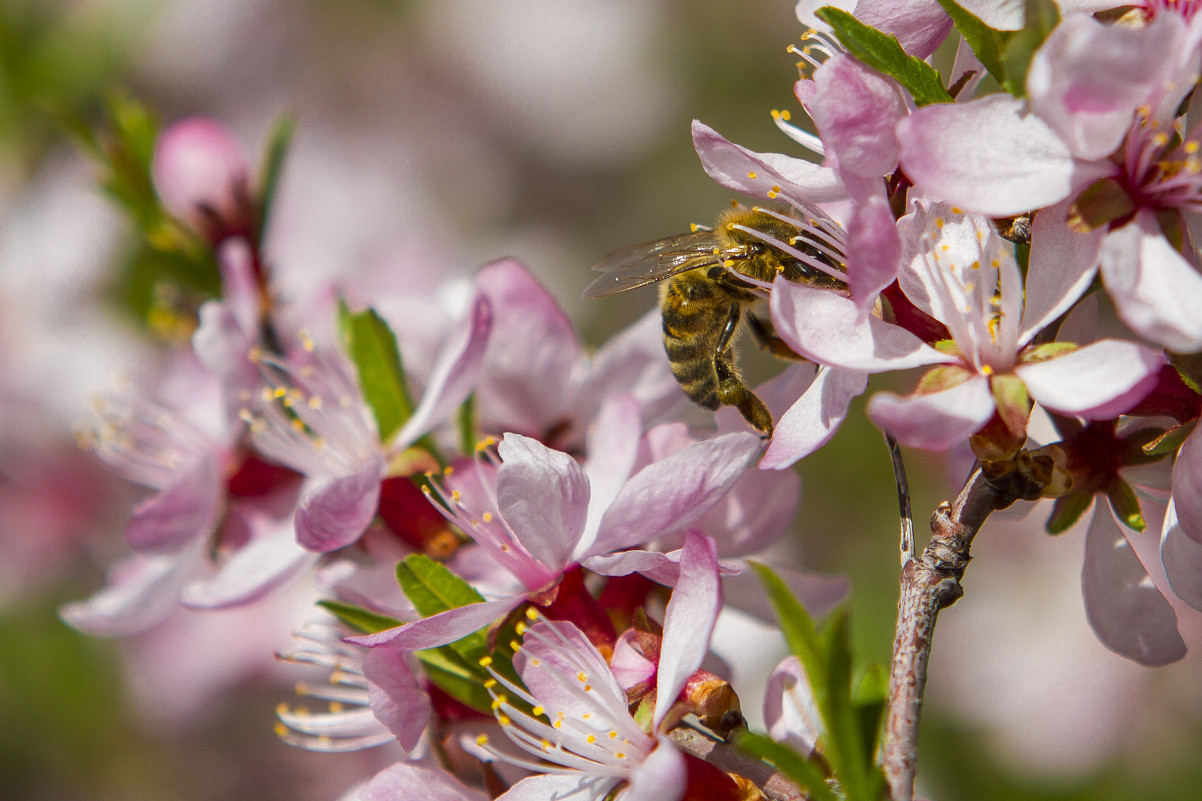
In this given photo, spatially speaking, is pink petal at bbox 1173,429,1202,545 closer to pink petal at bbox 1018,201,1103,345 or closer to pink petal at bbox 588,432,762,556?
pink petal at bbox 1018,201,1103,345

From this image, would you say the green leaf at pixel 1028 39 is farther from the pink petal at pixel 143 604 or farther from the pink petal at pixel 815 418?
the pink petal at pixel 143 604

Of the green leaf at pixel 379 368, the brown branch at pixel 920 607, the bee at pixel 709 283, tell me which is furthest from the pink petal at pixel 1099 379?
the green leaf at pixel 379 368

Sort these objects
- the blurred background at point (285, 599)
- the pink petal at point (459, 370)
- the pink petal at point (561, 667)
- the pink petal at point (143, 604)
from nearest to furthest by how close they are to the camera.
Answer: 1. the pink petal at point (561, 667)
2. the pink petal at point (459, 370)
3. the pink petal at point (143, 604)
4. the blurred background at point (285, 599)

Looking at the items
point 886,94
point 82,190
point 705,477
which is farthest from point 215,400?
point 82,190

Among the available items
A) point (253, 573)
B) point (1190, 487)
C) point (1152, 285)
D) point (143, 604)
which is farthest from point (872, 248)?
point (143, 604)

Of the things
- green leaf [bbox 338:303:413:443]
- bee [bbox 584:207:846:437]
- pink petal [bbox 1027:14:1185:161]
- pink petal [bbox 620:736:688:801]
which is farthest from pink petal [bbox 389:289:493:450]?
pink petal [bbox 1027:14:1185:161]
